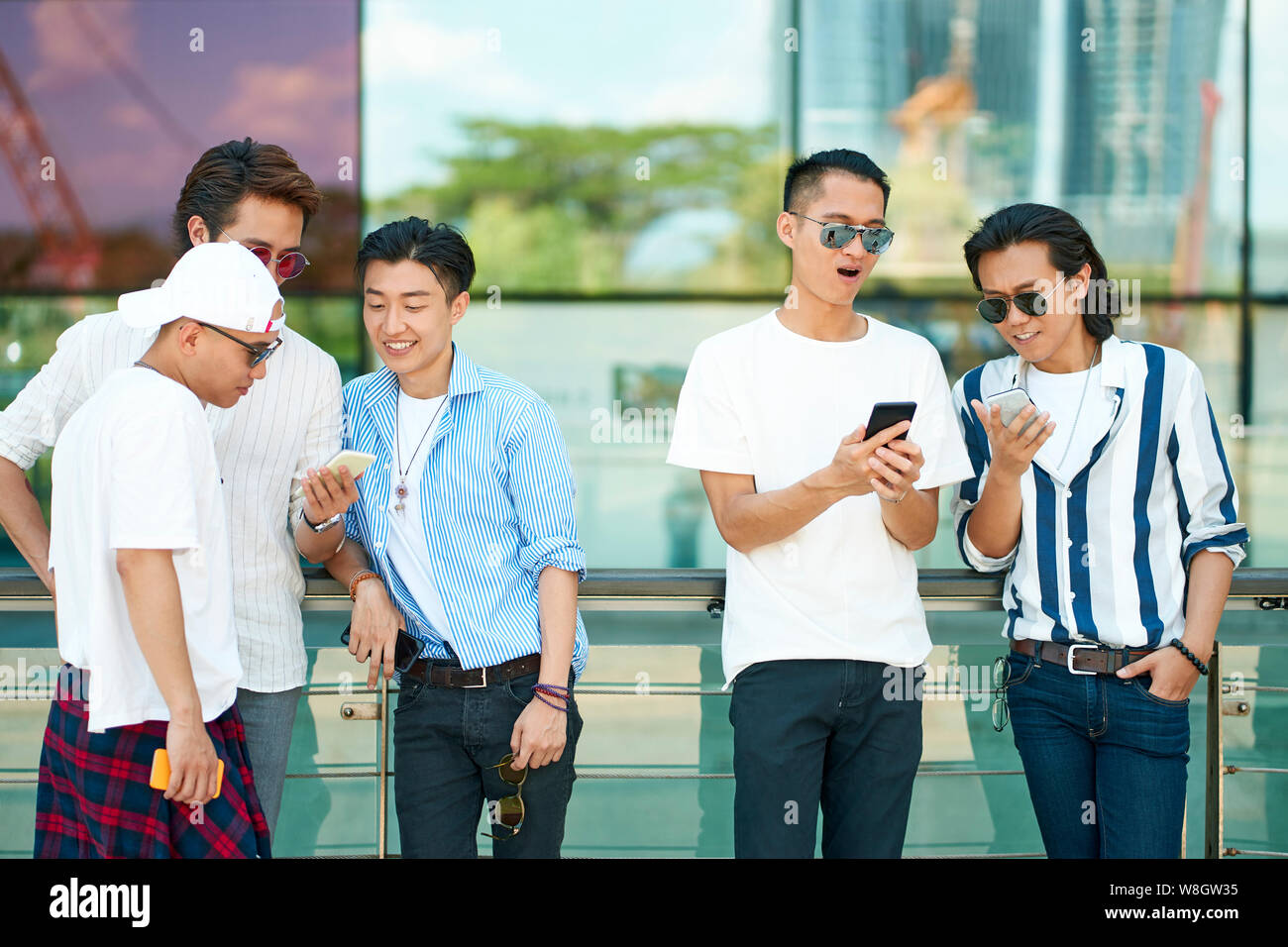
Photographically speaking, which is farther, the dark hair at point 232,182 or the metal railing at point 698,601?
the metal railing at point 698,601

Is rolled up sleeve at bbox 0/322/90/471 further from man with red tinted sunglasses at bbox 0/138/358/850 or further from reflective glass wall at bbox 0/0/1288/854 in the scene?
reflective glass wall at bbox 0/0/1288/854

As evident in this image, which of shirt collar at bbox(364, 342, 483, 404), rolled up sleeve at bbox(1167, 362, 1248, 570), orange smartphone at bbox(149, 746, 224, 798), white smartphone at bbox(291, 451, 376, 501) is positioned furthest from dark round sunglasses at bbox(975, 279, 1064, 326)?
orange smartphone at bbox(149, 746, 224, 798)

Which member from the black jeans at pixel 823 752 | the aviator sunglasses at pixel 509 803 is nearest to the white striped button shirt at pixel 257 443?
the aviator sunglasses at pixel 509 803

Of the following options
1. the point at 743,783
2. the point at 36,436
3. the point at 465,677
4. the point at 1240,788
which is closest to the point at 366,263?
the point at 36,436

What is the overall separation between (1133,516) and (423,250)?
1.66 metres

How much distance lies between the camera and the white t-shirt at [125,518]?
6.52 feet

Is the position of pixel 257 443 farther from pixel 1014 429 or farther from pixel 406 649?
pixel 1014 429

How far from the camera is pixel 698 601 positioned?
119 inches

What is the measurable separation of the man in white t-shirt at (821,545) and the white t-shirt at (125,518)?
990 mm

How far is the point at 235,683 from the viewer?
7.27 feet

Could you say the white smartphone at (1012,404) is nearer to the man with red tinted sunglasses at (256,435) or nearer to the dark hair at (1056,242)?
the dark hair at (1056,242)

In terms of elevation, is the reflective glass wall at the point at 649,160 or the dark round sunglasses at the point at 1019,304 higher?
the reflective glass wall at the point at 649,160

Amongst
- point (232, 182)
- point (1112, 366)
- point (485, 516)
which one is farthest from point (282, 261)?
point (1112, 366)

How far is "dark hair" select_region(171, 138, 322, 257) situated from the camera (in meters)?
2.48
